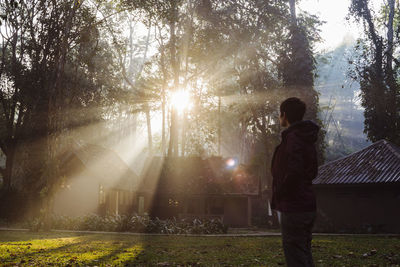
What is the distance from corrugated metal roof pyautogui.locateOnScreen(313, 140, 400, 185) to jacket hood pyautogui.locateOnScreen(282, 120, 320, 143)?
22.8 m

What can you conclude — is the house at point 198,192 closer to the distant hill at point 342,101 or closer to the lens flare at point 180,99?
the lens flare at point 180,99

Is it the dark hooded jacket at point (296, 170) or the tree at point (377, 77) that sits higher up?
the tree at point (377, 77)

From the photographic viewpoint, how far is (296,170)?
409cm

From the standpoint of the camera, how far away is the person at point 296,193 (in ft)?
13.6

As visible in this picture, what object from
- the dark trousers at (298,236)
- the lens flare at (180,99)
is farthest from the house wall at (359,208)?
Answer: the dark trousers at (298,236)

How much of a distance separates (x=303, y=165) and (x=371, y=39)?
114 feet

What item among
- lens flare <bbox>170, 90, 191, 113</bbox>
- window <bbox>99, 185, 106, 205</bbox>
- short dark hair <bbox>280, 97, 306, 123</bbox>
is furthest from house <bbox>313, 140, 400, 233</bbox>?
short dark hair <bbox>280, 97, 306, 123</bbox>

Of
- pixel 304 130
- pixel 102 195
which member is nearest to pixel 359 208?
pixel 102 195

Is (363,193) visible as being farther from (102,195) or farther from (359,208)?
(102,195)

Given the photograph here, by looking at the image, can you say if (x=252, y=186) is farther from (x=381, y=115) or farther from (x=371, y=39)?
(x=371, y=39)

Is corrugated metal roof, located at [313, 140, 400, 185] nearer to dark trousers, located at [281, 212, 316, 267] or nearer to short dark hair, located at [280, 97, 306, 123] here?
short dark hair, located at [280, 97, 306, 123]

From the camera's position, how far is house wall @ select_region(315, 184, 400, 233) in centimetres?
2562

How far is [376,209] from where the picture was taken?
26.3m

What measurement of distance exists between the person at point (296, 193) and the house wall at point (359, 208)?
2400cm
